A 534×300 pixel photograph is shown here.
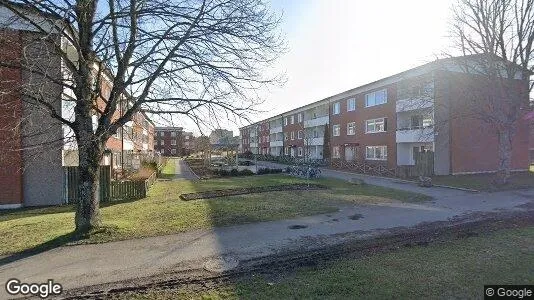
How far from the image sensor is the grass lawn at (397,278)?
4984 mm

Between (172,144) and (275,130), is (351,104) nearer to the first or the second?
(275,130)

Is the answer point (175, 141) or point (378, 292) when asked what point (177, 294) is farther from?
point (175, 141)

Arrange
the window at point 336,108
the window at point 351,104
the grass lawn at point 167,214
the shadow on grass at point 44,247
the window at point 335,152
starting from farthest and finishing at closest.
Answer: the window at point 335,152 → the window at point 336,108 → the window at point 351,104 → the grass lawn at point 167,214 → the shadow on grass at point 44,247

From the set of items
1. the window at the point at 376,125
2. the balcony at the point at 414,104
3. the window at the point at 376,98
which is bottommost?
the window at the point at 376,125

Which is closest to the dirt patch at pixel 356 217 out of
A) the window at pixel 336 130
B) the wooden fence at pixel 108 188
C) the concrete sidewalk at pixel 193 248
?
the concrete sidewalk at pixel 193 248

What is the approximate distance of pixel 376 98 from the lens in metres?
32.7

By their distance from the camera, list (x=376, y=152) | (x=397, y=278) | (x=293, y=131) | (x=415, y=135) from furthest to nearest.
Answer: (x=293, y=131)
(x=376, y=152)
(x=415, y=135)
(x=397, y=278)

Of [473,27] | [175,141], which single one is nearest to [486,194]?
[473,27]

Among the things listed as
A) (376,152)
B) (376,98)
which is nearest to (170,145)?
(376,152)

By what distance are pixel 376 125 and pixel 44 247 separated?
29.9m

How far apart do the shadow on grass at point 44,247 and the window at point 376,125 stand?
2800cm

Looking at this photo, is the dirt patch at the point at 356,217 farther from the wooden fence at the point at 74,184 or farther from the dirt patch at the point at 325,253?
the wooden fence at the point at 74,184

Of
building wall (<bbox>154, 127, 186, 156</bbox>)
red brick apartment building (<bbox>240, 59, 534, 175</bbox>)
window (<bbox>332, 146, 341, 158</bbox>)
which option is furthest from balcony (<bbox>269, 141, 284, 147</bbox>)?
building wall (<bbox>154, 127, 186, 156</bbox>)

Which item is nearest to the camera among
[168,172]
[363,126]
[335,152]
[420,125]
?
[420,125]
